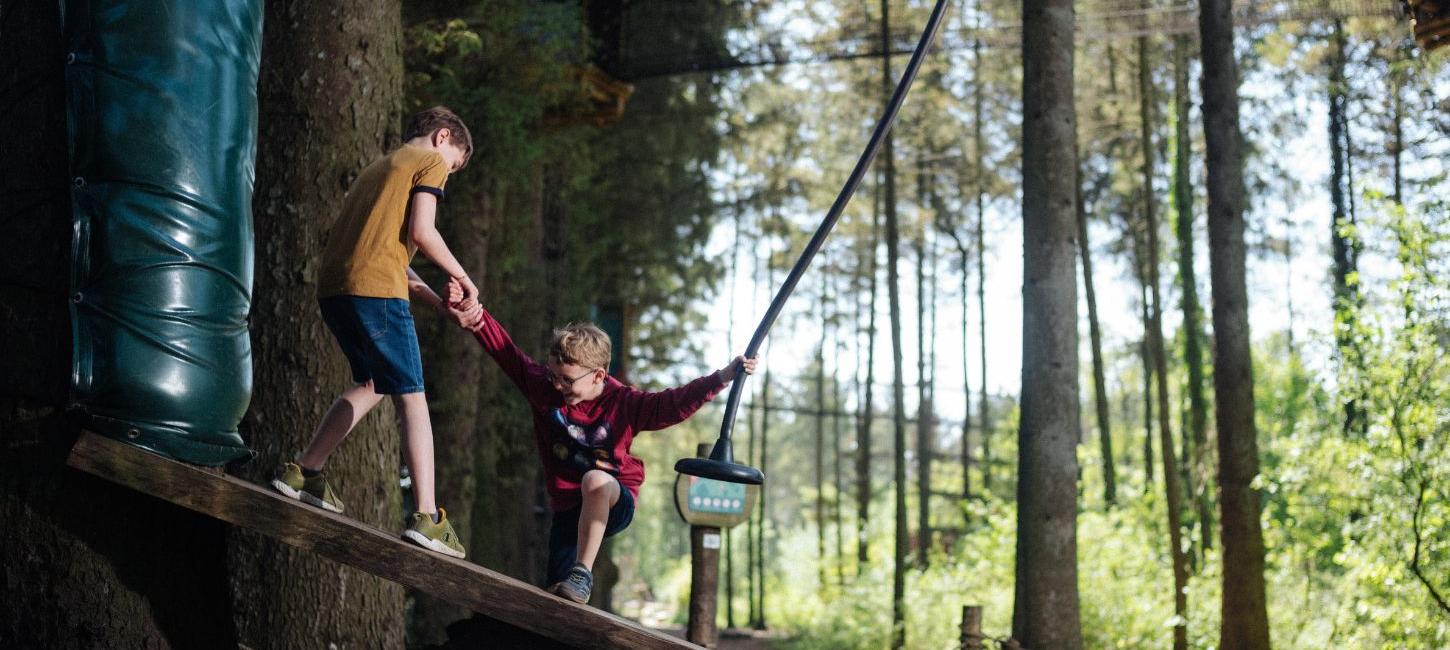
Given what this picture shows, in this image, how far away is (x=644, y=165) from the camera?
888 inches

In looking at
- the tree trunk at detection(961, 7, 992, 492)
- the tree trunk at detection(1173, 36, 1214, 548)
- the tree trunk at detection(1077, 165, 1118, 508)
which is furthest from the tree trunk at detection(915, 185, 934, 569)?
the tree trunk at detection(1173, 36, 1214, 548)

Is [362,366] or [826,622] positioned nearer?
[362,366]

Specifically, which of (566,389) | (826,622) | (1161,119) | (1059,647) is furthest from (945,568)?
(566,389)

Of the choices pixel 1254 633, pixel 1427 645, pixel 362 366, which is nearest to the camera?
pixel 362 366

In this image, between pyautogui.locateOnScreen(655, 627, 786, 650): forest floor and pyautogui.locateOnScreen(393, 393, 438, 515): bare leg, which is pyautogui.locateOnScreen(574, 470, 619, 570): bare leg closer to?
pyautogui.locateOnScreen(393, 393, 438, 515): bare leg

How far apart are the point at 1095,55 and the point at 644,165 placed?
8.31 m

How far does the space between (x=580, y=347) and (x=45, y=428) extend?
1767 millimetres

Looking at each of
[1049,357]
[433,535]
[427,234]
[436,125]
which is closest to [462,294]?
[427,234]

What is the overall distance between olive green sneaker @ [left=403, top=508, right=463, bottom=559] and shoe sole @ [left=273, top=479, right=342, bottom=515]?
0.93ft

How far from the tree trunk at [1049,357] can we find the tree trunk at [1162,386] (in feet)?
24.7

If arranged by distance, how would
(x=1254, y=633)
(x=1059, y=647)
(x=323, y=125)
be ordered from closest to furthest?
(x=323, y=125) < (x=1059, y=647) < (x=1254, y=633)

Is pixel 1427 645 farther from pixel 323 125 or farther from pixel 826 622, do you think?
pixel 826 622

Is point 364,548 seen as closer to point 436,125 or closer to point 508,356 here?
point 508,356

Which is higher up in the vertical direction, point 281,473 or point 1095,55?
point 1095,55
